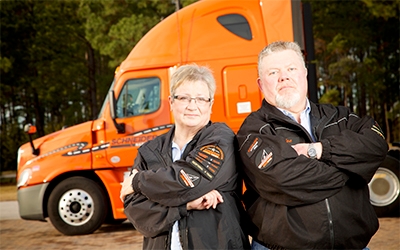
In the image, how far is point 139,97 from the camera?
8.60 meters

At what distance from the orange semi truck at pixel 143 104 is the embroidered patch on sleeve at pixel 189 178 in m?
5.40

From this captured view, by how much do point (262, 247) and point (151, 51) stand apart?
6074 mm

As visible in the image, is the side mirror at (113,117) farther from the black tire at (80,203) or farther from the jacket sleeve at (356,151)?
the jacket sleeve at (356,151)

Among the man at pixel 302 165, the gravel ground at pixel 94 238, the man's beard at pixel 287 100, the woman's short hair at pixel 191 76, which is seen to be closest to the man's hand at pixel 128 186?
the woman's short hair at pixel 191 76

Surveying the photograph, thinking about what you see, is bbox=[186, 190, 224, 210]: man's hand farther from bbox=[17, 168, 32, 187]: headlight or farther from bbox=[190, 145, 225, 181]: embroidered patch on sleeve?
bbox=[17, 168, 32, 187]: headlight

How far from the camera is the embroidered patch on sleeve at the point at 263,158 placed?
2.75 m

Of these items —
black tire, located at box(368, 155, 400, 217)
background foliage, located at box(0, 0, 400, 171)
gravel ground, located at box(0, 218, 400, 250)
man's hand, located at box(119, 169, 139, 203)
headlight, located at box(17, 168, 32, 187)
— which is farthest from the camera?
background foliage, located at box(0, 0, 400, 171)

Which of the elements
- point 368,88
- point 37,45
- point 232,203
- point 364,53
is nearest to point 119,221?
point 232,203

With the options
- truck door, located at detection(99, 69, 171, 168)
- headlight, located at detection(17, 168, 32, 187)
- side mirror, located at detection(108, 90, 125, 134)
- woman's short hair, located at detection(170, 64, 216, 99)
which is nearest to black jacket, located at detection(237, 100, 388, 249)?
woman's short hair, located at detection(170, 64, 216, 99)

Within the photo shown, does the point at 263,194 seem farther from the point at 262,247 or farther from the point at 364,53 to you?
the point at 364,53

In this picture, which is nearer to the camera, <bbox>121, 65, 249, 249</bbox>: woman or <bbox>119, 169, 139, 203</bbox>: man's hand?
<bbox>121, 65, 249, 249</bbox>: woman

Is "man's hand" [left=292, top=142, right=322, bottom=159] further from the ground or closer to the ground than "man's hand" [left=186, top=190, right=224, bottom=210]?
further from the ground

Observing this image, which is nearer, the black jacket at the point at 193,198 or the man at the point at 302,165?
the man at the point at 302,165

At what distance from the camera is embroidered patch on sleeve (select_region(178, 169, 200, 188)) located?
2812 mm
